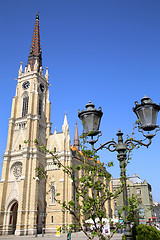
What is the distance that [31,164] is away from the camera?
40375mm

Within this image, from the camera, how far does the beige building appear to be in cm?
3784

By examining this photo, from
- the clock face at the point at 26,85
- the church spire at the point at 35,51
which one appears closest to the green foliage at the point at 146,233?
the clock face at the point at 26,85

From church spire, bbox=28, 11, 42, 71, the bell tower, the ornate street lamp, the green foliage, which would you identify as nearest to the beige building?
the bell tower

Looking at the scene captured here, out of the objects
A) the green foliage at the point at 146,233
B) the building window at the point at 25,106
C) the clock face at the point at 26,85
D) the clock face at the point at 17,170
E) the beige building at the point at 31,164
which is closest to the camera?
the green foliage at the point at 146,233

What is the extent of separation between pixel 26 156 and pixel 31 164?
175cm

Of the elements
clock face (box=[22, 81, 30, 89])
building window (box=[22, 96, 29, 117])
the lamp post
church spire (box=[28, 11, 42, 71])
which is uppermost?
church spire (box=[28, 11, 42, 71])

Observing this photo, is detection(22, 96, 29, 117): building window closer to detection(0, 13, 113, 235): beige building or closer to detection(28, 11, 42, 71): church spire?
detection(0, 13, 113, 235): beige building

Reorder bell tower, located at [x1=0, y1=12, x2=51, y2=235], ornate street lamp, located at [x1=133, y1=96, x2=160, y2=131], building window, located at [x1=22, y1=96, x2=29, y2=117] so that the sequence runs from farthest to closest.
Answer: building window, located at [x1=22, y1=96, x2=29, y2=117] < bell tower, located at [x1=0, y1=12, x2=51, y2=235] < ornate street lamp, located at [x1=133, y1=96, x2=160, y2=131]

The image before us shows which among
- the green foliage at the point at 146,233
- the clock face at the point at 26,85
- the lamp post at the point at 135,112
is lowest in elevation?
the green foliage at the point at 146,233

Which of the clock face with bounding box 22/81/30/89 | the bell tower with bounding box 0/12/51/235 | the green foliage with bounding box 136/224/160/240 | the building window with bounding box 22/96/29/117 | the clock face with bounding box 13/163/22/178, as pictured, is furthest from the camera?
Result: the clock face with bounding box 22/81/30/89

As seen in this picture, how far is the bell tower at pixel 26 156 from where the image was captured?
37375 millimetres

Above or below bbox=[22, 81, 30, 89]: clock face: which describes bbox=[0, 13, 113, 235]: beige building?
below

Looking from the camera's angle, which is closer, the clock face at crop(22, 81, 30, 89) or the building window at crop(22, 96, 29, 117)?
the building window at crop(22, 96, 29, 117)

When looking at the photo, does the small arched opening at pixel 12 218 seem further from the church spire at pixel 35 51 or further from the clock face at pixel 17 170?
the church spire at pixel 35 51
